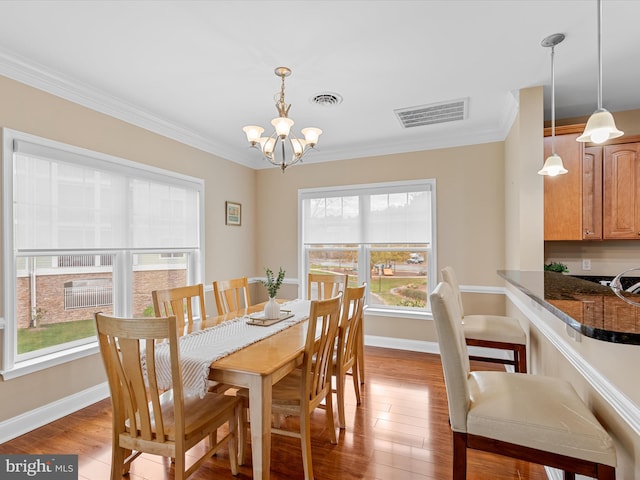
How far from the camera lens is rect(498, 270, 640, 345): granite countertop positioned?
84 centimetres

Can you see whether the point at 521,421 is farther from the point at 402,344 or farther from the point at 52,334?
the point at 52,334

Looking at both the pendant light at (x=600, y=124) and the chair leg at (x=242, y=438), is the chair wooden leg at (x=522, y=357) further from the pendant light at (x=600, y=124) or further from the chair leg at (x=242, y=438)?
the chair leg at (x=242, y=438)

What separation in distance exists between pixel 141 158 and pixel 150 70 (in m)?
1.02

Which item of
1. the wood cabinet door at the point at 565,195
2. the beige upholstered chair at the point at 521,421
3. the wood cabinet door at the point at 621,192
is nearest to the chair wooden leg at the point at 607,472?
the beige upholstered chair at the point at 521,421

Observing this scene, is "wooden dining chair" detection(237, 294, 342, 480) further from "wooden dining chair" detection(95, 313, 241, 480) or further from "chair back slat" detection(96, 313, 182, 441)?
"chair back slat" detection(96, 313, 182, 441)

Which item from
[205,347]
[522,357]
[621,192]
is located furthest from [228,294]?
[621,192]

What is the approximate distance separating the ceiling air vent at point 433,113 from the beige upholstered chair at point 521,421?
2.34 m

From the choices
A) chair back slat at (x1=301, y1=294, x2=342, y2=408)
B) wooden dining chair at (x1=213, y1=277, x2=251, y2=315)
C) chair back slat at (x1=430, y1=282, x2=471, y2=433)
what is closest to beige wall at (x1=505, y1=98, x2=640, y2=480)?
chair back slat at (x1=430, y1=282, x2=471, y2=433)

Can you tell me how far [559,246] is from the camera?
350 centimetres

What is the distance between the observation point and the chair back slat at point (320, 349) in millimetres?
1852

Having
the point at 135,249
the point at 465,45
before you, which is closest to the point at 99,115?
the point at 135,249

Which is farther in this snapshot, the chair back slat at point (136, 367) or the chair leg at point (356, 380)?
the chair leg at point (356, 380)

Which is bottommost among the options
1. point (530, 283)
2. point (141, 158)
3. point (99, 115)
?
point (530, 283)

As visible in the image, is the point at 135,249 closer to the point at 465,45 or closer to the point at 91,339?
the point at 91,339
